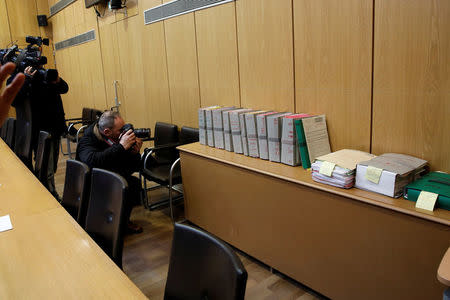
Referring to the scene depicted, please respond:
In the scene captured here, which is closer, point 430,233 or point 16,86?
point 16,86

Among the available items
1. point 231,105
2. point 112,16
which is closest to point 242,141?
point 231,105

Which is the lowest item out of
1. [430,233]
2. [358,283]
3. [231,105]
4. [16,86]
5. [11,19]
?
[358,283]

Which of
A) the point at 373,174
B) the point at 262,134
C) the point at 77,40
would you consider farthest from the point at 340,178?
the point at 77,40

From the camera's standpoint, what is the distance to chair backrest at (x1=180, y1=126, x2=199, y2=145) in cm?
349

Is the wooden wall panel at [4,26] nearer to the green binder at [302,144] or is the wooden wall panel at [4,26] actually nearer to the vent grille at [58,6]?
the vent grille at [58,6]

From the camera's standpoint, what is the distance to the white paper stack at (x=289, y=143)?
7.57 ft

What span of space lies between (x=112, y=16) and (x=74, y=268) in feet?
14.8

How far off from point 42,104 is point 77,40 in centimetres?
321

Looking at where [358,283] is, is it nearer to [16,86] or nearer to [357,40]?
[357,40]

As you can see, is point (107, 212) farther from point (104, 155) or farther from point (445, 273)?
point (445, 273)

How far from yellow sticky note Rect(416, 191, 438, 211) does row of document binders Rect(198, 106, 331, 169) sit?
2.48ft

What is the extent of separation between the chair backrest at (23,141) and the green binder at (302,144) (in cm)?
270

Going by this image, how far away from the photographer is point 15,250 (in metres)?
1.37

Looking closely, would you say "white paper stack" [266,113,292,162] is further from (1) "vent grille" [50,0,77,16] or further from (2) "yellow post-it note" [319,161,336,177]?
(1) "vent grille" [50,0,77,16]
